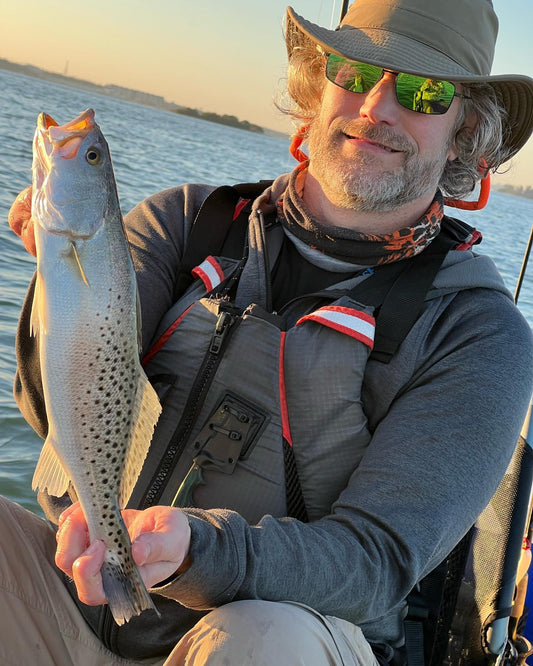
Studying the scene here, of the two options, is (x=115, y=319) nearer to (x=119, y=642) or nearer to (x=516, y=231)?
(x=119, y=642)

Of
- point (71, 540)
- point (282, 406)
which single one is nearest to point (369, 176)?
point (282, 406)

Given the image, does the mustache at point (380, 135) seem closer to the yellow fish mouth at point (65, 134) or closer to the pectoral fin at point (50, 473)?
the yellow fish mouth at point (65, 134)

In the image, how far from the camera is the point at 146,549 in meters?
2.20

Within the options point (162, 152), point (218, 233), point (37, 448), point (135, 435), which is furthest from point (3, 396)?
point (162, 152)

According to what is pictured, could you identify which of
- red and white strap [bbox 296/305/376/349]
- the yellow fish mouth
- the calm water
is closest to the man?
red and white strap [bbox 296/305/376/349]

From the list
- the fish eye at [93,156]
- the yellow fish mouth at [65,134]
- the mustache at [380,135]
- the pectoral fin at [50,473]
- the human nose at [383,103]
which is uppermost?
the human nose at [383,103]

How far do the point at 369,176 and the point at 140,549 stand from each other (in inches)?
73.6

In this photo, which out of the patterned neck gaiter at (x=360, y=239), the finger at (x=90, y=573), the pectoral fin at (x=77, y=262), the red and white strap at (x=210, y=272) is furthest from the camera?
the patterned neck gaiter at (x=360, y=239)

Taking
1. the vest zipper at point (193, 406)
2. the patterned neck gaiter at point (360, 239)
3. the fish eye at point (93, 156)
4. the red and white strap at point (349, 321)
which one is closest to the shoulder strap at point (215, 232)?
the patterned neck gaiter at point (360, 239)

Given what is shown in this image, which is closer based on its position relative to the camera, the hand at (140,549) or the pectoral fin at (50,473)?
the hand at (140,549)

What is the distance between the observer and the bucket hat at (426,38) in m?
3.26

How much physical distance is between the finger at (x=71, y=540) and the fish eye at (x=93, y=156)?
1053 mm

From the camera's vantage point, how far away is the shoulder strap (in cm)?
329

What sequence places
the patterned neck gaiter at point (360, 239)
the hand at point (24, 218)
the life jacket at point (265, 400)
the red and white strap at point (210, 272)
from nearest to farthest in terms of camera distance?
1. the hand at point (24, 218)
2. the life jacket at point (265, 400)
3. the red and white strap at point (210, 272)
4. the patterned neck gaiter at point (360, 239)
